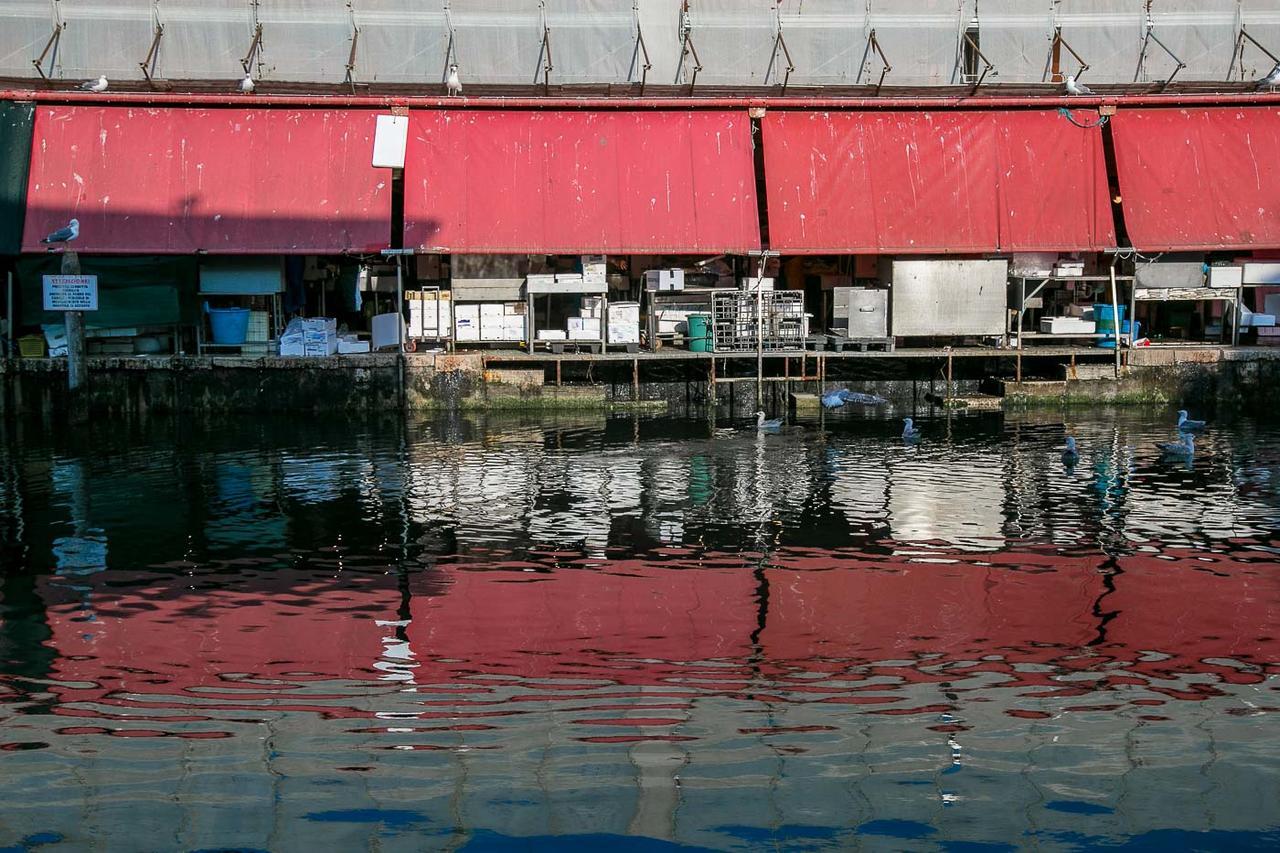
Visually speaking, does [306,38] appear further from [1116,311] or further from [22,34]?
[1116,311]

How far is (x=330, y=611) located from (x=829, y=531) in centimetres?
603

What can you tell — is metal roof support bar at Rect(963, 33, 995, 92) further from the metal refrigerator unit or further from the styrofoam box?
the styrofoam box

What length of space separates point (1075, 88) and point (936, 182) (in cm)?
523

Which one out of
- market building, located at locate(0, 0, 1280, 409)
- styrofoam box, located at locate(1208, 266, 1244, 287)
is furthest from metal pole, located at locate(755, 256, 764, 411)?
styrofoam box, located at locate(1208, 266, 1244, 287)

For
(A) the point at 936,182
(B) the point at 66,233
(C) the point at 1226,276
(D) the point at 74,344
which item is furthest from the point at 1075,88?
(D) the point at 74,344

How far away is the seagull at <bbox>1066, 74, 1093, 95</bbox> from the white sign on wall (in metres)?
20.9

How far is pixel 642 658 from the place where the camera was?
410 inches

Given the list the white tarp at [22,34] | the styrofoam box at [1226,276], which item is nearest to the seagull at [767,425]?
the styrofoam box at [1226,276]

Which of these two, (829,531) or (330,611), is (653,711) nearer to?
(330,611)

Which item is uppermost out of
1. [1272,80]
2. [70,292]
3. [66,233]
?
[1272,80]

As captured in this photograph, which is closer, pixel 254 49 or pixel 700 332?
pixel 700 332

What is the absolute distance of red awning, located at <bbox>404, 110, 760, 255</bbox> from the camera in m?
26.6

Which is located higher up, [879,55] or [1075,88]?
[879,55]

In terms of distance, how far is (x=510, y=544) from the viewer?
1484 centimetres
